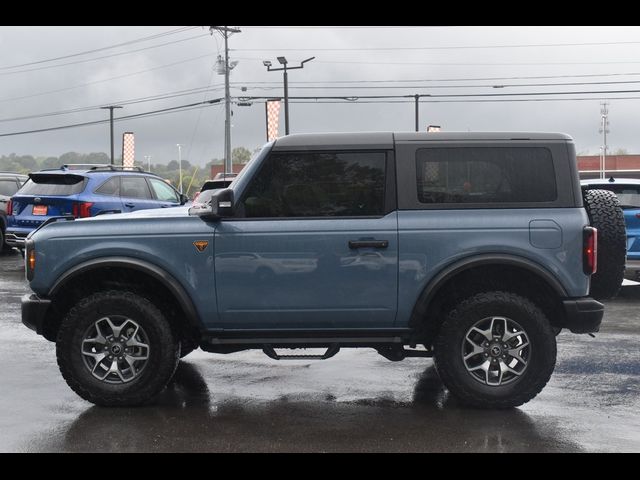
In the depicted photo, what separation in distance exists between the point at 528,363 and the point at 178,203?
1108 cm

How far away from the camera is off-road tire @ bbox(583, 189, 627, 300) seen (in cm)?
610

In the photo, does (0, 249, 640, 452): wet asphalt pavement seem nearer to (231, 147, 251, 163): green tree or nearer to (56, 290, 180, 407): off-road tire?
(56, 290, 180, 407): off-road tire

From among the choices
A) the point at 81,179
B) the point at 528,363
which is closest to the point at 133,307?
the point at 528,363

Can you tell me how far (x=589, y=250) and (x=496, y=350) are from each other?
0.97 m

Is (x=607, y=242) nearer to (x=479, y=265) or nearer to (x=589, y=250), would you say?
(x=589, y=250)

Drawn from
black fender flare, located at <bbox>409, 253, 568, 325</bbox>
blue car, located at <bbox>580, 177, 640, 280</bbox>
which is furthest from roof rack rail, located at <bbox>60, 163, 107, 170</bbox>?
black fender flare, located at <bbox>409, 253, 568, 325</bbox>

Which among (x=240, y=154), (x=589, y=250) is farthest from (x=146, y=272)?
(x=240, y=154)

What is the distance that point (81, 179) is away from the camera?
14.4 metres

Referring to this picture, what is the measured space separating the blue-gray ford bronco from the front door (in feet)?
0.03

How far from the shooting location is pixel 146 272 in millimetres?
5836

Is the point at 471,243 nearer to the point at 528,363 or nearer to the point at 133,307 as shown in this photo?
the point at 528,363

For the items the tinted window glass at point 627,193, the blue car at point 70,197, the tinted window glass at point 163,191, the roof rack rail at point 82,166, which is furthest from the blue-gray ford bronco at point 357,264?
the tinted window glass at point 163,191

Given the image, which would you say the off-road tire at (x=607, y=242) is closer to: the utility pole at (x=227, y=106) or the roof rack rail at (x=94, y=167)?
the roof rack rail at (x=94, y=167)

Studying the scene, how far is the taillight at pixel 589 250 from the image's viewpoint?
572cm
